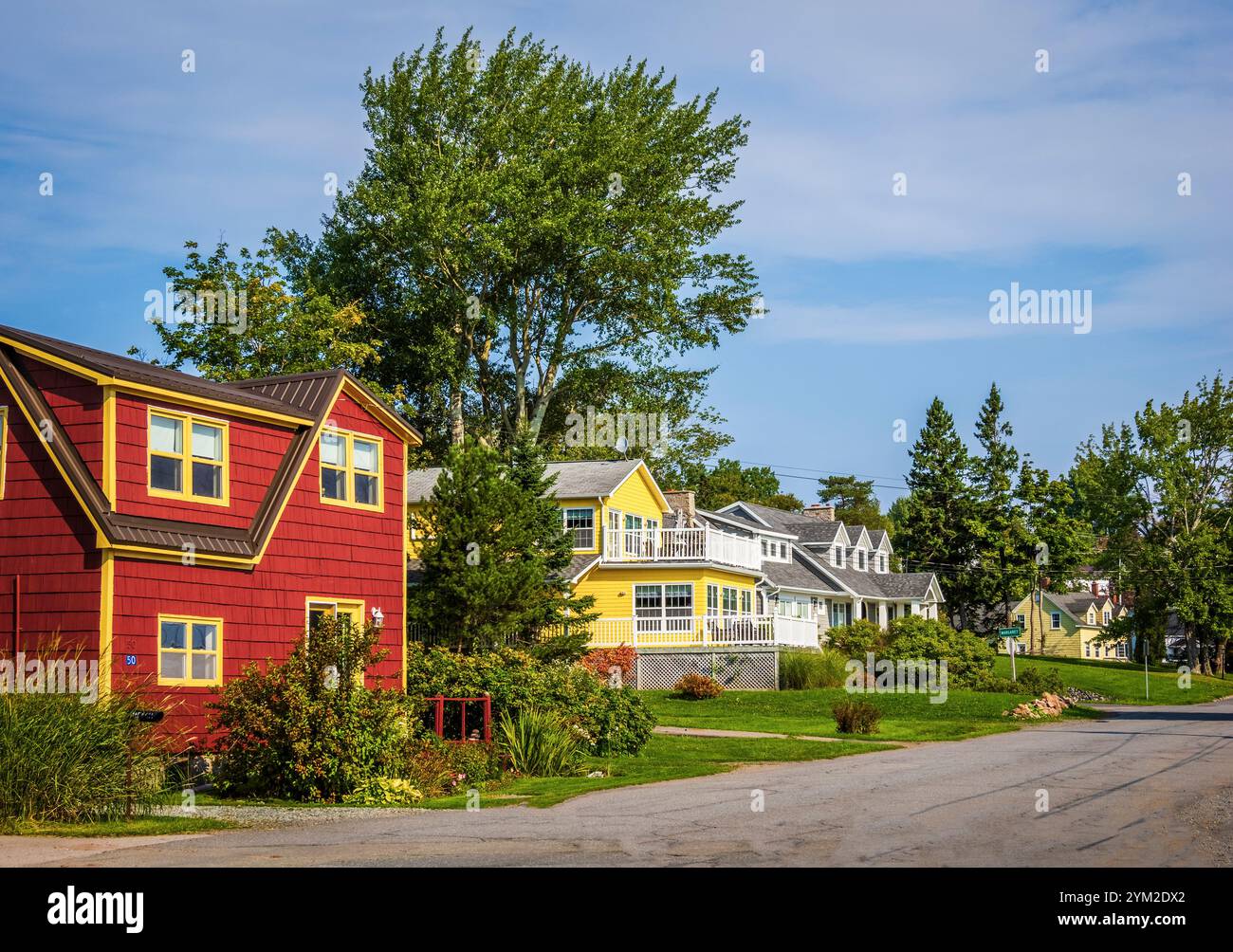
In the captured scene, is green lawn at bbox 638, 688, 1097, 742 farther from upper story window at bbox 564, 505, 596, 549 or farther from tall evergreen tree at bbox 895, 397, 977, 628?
tall evergreen tree at bbox 895, 397, 977, 628

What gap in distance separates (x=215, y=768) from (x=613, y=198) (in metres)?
34.1

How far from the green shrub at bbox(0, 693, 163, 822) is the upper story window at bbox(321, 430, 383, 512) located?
9755 millimetres

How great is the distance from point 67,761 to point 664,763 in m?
10.7

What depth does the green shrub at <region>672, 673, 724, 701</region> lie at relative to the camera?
135 feet

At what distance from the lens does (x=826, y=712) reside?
36875 mm

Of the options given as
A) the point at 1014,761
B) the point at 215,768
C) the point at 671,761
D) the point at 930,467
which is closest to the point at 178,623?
the point at 215,768

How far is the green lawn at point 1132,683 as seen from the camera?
53875mm

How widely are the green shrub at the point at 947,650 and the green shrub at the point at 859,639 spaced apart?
4.70 ft

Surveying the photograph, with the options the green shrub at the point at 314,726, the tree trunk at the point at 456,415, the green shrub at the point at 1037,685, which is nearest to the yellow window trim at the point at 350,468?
the green shrub at the point at 314,726

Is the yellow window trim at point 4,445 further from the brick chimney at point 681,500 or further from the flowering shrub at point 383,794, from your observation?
the brick chimney at point 681,500

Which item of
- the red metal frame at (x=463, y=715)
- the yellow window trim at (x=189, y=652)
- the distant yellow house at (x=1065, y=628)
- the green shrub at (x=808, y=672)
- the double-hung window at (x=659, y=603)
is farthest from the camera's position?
the distant yellow house at (x=1065, y=628)

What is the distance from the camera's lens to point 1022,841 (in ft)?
44.0

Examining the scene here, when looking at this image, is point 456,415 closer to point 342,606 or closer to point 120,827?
point 342,606

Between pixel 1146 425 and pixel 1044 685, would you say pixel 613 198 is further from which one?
pixel 1146 425
